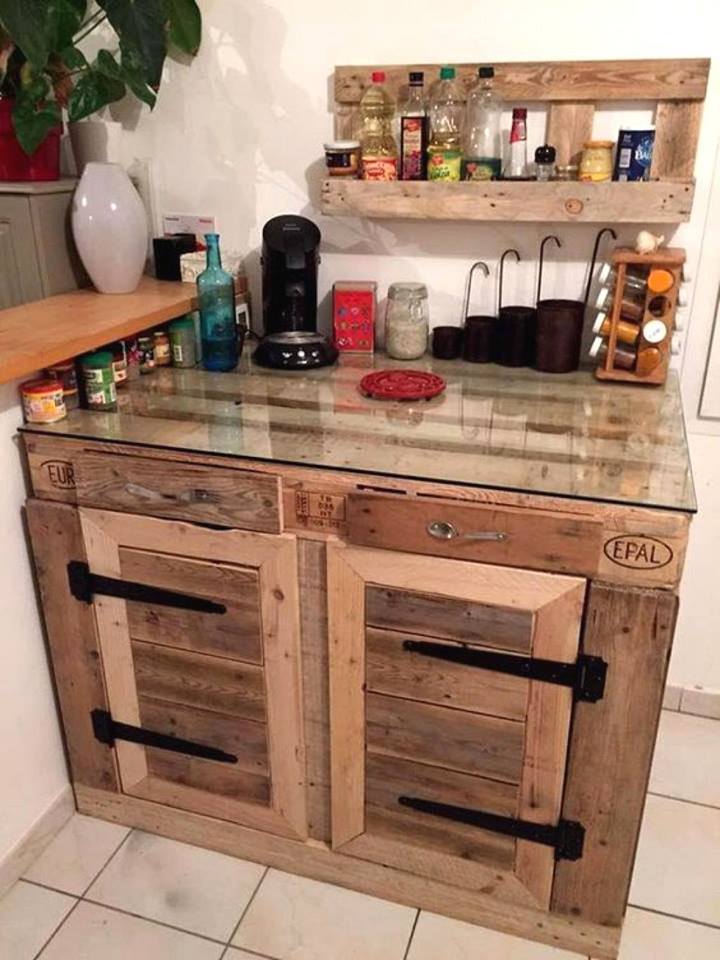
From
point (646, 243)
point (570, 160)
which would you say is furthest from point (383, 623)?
point (570, 160)

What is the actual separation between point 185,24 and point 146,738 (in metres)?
1.55

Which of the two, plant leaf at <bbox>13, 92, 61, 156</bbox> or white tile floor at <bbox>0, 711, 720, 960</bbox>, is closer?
white tile floor at <bbox>0, 711, 720, 960</bbox>

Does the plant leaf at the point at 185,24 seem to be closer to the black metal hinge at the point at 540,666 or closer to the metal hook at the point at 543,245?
the metal hook at the point at 543,245

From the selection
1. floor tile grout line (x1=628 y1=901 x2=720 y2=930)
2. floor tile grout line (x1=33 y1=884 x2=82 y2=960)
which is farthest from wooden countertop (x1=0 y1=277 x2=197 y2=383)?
floor tile grout line (x1=628 y1=901 x2=720 y2=930)

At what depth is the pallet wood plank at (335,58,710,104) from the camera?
5.38 ft

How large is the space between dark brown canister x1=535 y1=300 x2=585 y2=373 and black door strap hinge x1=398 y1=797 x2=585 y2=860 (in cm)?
94

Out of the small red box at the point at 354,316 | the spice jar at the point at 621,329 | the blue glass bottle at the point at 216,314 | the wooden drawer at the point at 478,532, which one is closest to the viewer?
the wooden drawer at the point at 478,532

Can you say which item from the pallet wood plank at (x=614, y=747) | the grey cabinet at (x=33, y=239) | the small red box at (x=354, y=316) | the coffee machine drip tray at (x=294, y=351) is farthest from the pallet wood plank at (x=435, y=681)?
the grey cabinet at (x=33, y=239)

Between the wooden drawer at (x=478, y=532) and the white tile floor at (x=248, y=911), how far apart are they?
0.79 meters

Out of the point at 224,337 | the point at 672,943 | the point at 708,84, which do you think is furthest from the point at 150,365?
the point at 672,943

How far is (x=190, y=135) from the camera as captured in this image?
2.00 metres

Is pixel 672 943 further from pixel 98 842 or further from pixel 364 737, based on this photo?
pixel 98 842

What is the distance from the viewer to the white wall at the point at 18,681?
158cm

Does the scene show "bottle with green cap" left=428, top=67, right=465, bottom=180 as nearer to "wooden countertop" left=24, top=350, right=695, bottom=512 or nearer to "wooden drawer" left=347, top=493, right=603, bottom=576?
"wooden countertop" left=24, top=350, right=695, bottom=512
